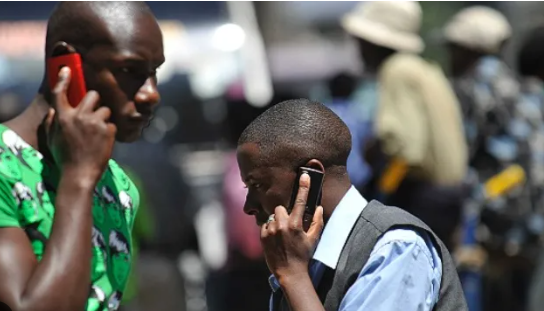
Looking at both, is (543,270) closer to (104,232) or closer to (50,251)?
(104,232)

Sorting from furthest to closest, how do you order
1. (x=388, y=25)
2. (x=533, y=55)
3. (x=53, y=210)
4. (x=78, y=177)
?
(x=388, y=25) → (x=533, y=55) → (x=53, y=210) → (x=78, y=177)

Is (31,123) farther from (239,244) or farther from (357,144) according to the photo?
(239,244)

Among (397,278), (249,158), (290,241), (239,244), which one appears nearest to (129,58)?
(249,158)

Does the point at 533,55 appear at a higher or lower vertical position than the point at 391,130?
higher

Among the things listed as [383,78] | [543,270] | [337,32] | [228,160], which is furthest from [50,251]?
[337,32]

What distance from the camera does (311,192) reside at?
107 inches

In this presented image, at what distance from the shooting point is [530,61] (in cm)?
620

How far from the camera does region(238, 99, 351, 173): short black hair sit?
278cm

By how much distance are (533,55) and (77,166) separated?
12.4ft

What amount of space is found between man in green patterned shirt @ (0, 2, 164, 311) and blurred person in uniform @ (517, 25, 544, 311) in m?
3.37

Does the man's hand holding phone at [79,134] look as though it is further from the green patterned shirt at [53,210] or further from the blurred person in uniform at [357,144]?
the blurred person in uniform at [357,144]

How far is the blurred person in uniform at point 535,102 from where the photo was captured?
618 cm

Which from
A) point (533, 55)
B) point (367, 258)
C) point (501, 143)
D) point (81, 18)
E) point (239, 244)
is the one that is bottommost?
point (239, 244)

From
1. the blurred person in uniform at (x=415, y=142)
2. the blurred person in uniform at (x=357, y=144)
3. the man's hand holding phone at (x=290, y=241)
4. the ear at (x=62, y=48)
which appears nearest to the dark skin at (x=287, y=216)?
the man's hand holding phone at (x=290, y=241)
